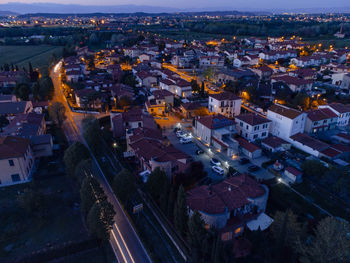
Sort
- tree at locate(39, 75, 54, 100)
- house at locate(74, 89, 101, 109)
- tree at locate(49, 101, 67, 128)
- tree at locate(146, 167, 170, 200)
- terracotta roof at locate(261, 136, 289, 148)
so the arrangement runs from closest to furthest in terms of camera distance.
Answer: tree at locate(146, 167, 170, 200) < terracotta roof at locate(261, 136, 289, 148) < tree at locate(49, 101, 67, 128) < house at locate(74, 89, 101, 109) < tree at locate(39, 75, 54, 100)

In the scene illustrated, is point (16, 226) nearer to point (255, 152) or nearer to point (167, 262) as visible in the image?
point (167, 262)

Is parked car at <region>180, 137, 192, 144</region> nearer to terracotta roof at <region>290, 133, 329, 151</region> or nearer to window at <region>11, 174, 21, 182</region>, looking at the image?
terracotta roof at <region>290, 133, 329, 151</region>

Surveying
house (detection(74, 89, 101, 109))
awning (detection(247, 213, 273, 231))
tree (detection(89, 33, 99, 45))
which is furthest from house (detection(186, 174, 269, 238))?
tree (detection(89, 33, 99, 45))

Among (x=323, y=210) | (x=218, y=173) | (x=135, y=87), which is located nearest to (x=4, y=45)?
(x=135, y=87)

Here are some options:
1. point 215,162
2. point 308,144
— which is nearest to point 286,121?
point 308,144

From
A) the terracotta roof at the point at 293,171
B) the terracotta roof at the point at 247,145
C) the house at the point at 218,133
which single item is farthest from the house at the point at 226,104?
the terracotta roof at the point at 293,171
